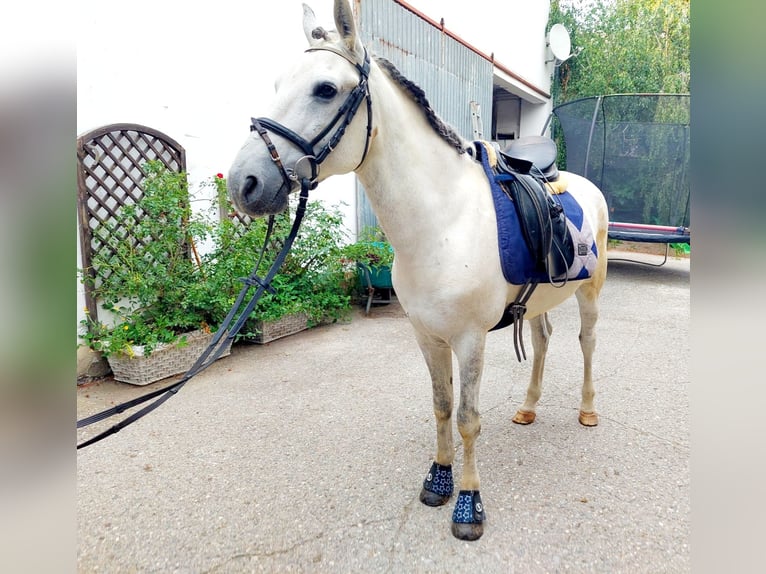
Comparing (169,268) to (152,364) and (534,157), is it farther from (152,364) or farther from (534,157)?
(534,157)

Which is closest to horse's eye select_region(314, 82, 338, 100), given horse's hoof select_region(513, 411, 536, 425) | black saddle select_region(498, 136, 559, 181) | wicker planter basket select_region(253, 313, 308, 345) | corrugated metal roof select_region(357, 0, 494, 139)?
black saddle select_region(498, 136, 559, 181)

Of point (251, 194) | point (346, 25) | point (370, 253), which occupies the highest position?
point (346, 25)

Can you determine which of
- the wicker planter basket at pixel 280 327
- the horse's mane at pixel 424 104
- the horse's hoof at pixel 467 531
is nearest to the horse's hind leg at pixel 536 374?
the horse's hoof at pixel 467 531

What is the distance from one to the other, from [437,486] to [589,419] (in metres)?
1.28

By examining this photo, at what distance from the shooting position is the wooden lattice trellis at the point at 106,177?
11.4 feet

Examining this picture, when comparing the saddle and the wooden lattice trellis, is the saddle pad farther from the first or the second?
the wooden lattice trellis

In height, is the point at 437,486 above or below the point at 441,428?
below

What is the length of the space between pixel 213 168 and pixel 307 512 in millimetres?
3551

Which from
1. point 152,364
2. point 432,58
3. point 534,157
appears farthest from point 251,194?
point 432,58

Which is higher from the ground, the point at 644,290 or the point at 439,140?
the point at 439,140

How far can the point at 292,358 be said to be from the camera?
4102mm

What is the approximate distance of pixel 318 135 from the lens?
144 cm
